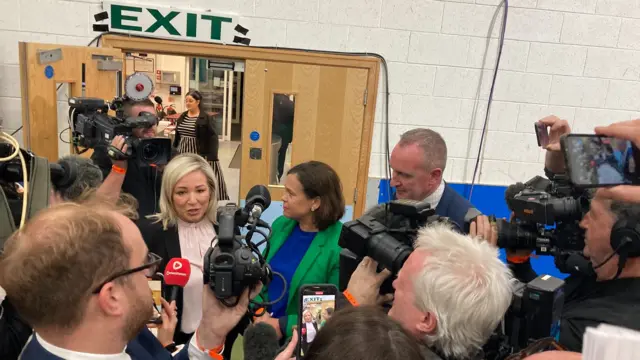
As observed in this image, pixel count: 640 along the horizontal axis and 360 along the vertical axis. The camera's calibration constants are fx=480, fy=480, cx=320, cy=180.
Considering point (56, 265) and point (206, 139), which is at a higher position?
point (56, 265)

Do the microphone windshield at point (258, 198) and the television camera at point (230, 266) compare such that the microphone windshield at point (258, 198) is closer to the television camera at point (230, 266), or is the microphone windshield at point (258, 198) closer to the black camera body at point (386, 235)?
Result: the television camera at point (230, 266)

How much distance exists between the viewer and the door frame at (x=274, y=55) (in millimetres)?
3385

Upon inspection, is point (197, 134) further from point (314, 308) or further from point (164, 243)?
point (314, 308)

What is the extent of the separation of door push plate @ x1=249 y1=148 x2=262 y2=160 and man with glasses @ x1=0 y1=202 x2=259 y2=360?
Result: 264 centimetres

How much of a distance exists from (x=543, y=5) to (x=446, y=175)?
1440 mm

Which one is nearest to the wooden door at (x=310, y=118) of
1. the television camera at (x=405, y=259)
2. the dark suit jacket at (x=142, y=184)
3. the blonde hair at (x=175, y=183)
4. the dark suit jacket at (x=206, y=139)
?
the dark suit jacket at (x=206, y=139)

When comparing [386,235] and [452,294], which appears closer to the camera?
[452,294]

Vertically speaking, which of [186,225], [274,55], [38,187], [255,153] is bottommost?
[186,225]

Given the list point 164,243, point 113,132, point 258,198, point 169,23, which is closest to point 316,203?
point 258,198

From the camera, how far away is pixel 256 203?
1.55 metres

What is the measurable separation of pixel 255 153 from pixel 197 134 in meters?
1.12

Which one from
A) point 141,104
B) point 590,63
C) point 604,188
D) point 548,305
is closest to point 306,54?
point 141,104

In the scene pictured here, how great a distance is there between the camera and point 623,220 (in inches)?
54.0

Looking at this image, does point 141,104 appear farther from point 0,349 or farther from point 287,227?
point 0,349
